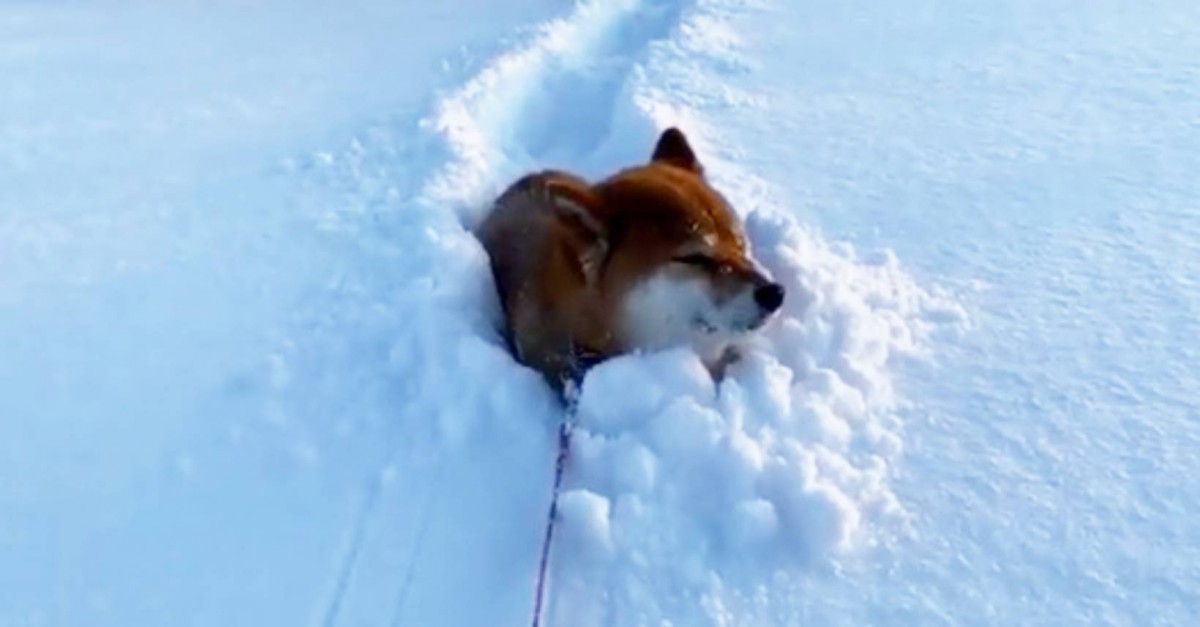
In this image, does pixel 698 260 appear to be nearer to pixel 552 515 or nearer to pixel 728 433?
pixel 728 433

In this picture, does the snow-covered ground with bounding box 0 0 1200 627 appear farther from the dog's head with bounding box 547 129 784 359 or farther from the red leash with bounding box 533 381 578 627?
the dog's head with bounding box 547 129 784 359

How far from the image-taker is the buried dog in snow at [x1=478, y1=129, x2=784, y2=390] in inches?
148

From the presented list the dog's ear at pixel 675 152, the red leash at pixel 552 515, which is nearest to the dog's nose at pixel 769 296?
the red leash at pixel 552 515

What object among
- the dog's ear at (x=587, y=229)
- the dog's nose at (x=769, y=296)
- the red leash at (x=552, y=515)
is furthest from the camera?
the dog's ear at (x=587, y=229)

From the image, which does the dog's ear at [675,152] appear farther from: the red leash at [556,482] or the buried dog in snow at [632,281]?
the red leash at [556,482]

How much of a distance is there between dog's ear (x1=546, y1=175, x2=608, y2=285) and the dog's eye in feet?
0.73

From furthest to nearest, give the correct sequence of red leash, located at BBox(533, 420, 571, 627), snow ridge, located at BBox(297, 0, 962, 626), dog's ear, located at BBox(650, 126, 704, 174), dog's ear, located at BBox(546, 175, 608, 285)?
dog's ear, located at BBox(650, 126, 704, 174)
dog's ear, located at BBox(546, 175, 608, 285)
snow ridge, located at BBox(297, 0, 962, 626)
red leash, located at BBox(533, 420, 571, 627)

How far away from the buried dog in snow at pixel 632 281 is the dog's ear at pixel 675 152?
0.40 m

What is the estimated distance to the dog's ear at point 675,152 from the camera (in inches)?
174

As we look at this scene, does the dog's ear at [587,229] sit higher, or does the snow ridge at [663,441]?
the dog's ear at [587,229]

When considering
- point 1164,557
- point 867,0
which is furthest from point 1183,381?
point 867,0

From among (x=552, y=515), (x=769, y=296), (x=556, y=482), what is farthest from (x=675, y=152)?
(x=552, y=515)

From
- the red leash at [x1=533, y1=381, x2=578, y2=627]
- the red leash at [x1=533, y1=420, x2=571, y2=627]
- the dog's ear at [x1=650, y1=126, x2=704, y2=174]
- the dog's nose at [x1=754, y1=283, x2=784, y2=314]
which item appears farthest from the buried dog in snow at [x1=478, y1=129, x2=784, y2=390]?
the dog's ear at [x1=650, y1=126, x2=704, y2=174]

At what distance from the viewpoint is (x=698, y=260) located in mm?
3789
